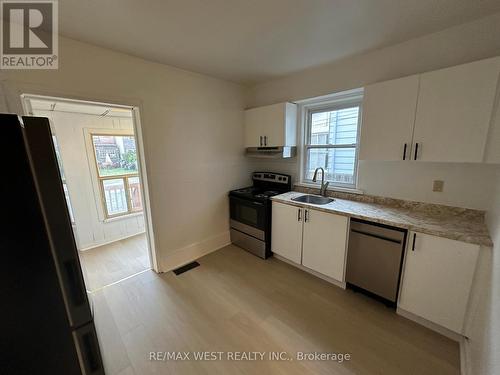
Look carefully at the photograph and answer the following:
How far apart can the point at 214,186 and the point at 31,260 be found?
2.36m

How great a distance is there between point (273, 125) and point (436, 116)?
1704mm

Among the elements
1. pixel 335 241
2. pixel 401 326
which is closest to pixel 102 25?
pixel 335 241

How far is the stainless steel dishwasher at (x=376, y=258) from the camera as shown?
6.03 feet

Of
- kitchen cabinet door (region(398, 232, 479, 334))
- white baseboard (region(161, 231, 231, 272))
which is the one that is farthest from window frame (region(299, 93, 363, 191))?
white baseboard (region(161, 231, 231, 272))

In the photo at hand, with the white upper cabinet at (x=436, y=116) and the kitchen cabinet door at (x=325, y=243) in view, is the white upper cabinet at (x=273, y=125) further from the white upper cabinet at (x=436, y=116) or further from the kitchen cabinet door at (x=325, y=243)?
the kitchen cabinet door at (x=325, y=243)

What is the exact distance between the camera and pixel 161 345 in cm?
167

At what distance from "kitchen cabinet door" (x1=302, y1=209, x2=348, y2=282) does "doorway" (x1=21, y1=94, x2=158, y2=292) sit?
76.2 inches

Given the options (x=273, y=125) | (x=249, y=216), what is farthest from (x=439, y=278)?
(x=273, y=125)

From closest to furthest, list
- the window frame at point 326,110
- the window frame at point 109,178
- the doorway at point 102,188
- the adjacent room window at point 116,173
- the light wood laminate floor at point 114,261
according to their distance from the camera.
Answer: the window frame at point 326,110
the light wood laminate floor at point 114,261
the doorway at point 102,188
the window frame at point 109,178
the adjacent room window at point 116,173

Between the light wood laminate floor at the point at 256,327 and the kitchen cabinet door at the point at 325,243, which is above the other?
the kitchen cabinet door at the point at 325,243

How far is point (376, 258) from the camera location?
77.2 inches

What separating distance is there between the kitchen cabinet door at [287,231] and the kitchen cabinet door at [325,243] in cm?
8

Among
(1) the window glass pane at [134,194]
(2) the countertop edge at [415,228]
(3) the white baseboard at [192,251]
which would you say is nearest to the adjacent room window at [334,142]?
(2) the countertop edge at [415,228]

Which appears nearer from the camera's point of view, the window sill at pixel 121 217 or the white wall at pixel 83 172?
the white wall at pixel 83 172
